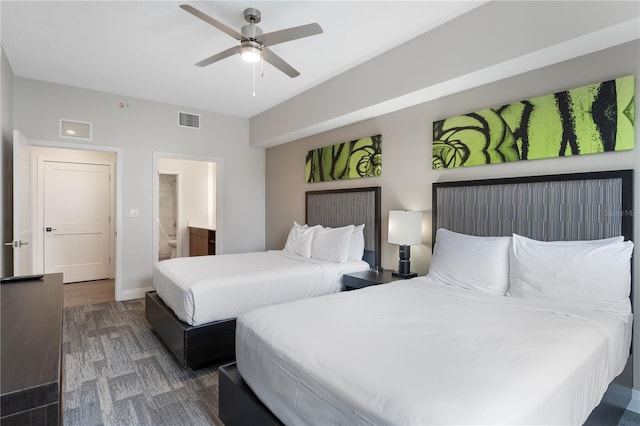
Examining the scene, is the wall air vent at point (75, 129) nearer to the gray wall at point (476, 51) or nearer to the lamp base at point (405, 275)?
the gray wall at point (476, 51)

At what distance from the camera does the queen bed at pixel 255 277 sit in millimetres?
2639

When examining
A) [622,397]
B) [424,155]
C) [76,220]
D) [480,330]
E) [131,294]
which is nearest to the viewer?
[480,330]

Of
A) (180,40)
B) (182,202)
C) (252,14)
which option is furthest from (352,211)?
(182,202)

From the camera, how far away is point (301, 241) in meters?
4.24

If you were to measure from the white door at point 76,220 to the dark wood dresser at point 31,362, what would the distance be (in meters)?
4.71

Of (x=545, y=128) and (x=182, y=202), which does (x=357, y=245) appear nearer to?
(x=545, y=128)

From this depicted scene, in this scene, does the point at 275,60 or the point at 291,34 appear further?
the point at 275,60

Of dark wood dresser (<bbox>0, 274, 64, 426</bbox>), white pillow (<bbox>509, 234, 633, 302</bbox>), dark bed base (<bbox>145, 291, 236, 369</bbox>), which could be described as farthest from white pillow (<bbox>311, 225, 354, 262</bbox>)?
dark wood dresser (<bbox>0, 274, 64, 426</bbox>)

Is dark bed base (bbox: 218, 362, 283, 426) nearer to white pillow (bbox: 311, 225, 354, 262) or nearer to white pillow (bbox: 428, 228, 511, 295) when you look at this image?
white pillow (bbox: 428, 228, 511, 295)

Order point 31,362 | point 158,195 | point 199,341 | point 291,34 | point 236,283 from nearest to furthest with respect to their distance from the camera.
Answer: point 31,362 < point 291,34 < point 199,341 < point 236,283 < point 158,195

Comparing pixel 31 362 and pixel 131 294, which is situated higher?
pixel 31 362

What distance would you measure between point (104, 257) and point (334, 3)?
5.64 metres

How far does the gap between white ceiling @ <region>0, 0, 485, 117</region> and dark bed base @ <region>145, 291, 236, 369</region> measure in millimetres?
2451

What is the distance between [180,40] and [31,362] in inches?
114
